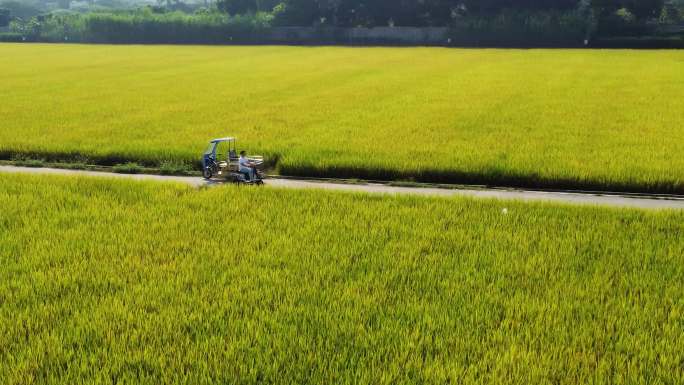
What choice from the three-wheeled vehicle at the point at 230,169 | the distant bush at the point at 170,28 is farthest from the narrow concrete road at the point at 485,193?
the distant bush at the point at 170,28

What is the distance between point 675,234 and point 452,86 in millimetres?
20355

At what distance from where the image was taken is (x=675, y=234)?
816cm

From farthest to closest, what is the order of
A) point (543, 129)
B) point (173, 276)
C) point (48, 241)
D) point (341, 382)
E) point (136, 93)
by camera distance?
point (136, 93) < point (543, 129) < point (48, 241) < point (173, 276) < point (341, 382)

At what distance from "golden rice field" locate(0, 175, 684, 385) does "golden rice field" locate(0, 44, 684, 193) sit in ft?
9.53

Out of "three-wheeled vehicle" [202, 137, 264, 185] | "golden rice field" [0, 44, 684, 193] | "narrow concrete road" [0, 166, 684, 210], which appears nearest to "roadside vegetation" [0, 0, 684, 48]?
"golden rice field" [0, 44, 684, 193]

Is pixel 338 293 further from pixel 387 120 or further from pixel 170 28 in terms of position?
pixel 170 28

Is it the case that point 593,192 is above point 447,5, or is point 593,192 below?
below

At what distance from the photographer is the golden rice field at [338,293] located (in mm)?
4880

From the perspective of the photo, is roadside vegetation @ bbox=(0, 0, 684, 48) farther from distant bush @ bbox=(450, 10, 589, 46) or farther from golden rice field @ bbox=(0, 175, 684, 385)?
golden rice field @ bbox=(0, 175, 684, 385)

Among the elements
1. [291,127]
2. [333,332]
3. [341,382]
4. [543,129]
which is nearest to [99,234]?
[333,332]

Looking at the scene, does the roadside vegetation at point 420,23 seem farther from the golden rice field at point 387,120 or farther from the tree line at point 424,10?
the golden rice field at point 387,120

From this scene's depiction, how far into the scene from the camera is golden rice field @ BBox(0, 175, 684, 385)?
488 centimetres

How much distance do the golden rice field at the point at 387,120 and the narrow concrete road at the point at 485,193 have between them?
49 centimetres

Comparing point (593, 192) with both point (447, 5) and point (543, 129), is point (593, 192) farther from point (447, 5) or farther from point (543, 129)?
point (447, 5)
